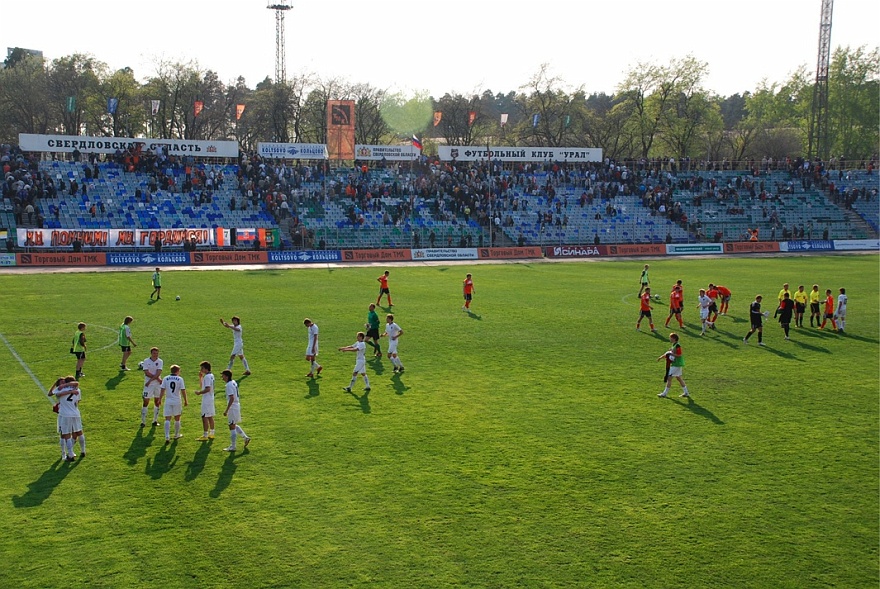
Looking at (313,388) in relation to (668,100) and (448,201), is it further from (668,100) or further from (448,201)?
(668,100)

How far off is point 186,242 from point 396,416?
39.6 meters

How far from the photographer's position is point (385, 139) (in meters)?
115

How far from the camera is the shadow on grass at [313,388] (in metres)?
19.7

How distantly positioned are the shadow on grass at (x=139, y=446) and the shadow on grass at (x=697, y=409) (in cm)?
1251

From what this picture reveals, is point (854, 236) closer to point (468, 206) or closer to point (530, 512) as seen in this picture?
point (468, 206)

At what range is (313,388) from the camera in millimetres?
20406

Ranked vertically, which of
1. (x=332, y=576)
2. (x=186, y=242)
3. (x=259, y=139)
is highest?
(x=259, y=139)

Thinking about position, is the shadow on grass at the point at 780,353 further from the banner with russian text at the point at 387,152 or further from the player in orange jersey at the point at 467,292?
the banner with russian text at the point at 387,152

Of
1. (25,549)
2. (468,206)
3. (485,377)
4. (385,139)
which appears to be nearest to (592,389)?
(485,377)

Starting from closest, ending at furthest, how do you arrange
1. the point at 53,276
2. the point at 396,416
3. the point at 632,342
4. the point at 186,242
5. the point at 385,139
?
the point at 396,416 → the point at 632,342 → the point at 53,276 → the point at 186,242 → the point at 385,139

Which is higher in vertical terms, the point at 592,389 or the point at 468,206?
the point at 468,206

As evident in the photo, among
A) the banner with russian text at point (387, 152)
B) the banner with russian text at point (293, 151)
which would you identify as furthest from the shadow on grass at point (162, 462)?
the banner with russian text at point (387, 152)

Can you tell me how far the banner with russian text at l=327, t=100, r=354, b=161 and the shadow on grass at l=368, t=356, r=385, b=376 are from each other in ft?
135

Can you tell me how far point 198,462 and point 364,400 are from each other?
517 cm
